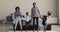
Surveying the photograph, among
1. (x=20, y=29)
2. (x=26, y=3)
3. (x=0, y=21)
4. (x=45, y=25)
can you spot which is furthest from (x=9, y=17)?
(x=45, y=25)

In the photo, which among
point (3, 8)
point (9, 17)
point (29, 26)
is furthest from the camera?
point (3, 8)

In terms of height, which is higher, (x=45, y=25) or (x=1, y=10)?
(x=1, y=10)

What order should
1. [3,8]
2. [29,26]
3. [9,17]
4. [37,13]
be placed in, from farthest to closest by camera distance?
[3,8]
[9,17]
[29,26]
[37,13]

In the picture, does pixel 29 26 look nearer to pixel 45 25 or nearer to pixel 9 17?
pixel 45 25

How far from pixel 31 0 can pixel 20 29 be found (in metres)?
3.67

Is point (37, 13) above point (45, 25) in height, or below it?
above

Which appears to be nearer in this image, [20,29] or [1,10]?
[20,29]

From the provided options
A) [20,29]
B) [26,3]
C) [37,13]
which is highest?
[26,3]

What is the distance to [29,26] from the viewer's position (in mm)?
7555

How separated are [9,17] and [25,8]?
1.29 meters

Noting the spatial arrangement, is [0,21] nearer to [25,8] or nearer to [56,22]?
[25,8]

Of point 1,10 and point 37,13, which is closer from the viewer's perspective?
point 37,13

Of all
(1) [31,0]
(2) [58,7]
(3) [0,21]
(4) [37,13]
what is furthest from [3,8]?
(4) [37,13]

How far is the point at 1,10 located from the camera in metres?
11.0
